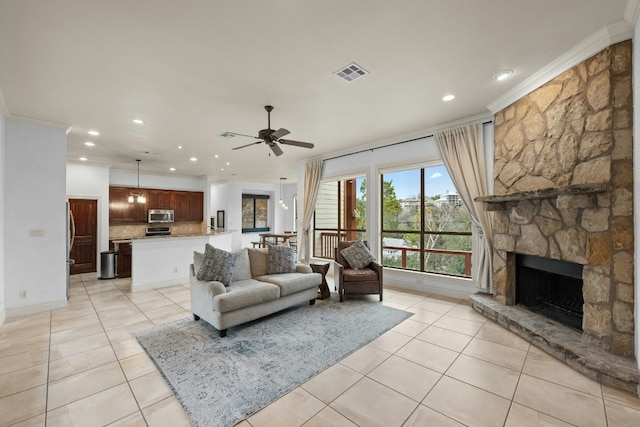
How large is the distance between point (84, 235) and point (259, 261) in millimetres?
5606

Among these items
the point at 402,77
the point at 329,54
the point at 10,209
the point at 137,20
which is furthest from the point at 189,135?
the point at 402,77

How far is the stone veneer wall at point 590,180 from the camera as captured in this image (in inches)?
95.3

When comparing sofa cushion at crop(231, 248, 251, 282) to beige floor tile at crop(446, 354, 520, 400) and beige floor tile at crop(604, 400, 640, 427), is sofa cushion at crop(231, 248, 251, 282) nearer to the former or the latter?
beige floor tile at crop(446, 354, 520, 400)

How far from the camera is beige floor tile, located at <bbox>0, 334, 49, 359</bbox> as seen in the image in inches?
116

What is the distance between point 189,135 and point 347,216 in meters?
4.00

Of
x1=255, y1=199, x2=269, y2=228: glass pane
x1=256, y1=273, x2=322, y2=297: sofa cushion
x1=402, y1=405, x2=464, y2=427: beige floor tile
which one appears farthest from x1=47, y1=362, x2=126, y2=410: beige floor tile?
x1=255, y1=199, x2=269, y2=228: glass pane

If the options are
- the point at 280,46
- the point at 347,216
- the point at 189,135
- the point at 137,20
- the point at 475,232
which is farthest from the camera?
the point at 347,216

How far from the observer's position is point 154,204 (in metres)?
8.52

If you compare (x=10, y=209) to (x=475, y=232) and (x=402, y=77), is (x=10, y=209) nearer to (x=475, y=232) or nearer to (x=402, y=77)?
(x=402, y=77)

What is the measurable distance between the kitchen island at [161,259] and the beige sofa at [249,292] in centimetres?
208

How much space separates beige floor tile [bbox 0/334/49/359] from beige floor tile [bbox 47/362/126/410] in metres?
1.05

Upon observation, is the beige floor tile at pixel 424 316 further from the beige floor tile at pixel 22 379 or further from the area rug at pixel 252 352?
the beige floor tile at pixel 22 379

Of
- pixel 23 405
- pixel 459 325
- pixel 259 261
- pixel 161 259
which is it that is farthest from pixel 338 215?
pixel 23 405

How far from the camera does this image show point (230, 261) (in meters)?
3.91
